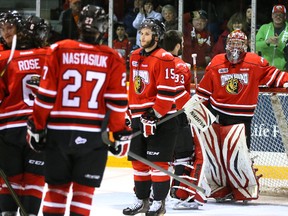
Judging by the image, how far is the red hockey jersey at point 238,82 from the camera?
6.98m

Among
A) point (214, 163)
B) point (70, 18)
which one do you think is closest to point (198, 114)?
point (214, 163)

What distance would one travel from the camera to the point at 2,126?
5188 mm

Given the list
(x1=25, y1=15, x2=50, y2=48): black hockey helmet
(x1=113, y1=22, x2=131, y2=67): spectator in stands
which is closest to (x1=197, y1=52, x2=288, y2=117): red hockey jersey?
(x1=25, y1=15, x2=50, y2=48): black hockey helmet

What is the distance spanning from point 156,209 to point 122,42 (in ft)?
12.1

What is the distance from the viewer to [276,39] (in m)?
8.71

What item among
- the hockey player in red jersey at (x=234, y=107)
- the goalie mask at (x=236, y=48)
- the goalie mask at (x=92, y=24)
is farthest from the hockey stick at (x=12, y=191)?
the goalie mask at (x=236, y=48)

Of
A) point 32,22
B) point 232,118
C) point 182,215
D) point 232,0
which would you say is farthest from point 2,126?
point 232,0

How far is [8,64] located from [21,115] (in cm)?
30

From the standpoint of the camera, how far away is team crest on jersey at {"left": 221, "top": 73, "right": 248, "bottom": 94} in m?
6.98

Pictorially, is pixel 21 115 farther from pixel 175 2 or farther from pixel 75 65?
pixel 175 2

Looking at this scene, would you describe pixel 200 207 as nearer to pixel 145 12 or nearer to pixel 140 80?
pixel 140 80

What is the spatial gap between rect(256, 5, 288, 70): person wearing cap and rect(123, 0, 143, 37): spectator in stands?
1532 millimetres

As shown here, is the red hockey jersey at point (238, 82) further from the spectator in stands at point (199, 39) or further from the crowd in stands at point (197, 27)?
the spectator in stands at point (199, 39)

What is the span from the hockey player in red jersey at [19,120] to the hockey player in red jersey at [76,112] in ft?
1.41
